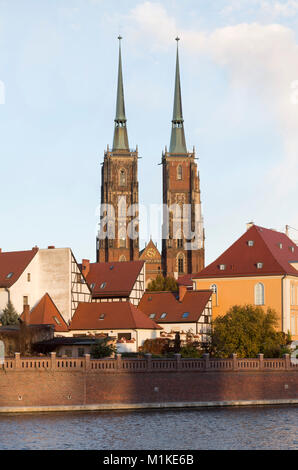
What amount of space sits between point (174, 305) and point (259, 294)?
25.3ft

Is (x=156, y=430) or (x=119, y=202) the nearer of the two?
(x=156, y=430)

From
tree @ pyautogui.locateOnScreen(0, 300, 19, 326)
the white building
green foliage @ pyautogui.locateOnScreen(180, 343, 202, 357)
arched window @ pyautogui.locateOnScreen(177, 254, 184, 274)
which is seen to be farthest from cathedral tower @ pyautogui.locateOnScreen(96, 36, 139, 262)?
green foliage @ pyautogui.locateOnScreen(180, 343, 202, 357)

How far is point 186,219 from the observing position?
142 meters

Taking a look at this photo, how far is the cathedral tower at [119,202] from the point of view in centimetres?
13938

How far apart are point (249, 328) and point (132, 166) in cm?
7954

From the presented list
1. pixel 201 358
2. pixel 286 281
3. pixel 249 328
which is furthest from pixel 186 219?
pixel 201 358

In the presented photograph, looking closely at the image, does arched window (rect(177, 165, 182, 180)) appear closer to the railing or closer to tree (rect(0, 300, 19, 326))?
tree (rect(0, 300, 19, 326))

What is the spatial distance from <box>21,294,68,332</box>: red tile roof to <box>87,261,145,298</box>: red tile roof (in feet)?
24.2

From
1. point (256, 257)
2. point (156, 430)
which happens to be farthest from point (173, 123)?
point (156, 430)

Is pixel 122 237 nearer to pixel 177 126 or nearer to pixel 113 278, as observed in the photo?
pixel 177 126

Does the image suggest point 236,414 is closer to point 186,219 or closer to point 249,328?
point 249,328

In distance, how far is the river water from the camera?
140 feet

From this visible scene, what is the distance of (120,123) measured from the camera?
150 meters

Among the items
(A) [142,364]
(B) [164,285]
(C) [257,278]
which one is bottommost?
(A) [142,364]
